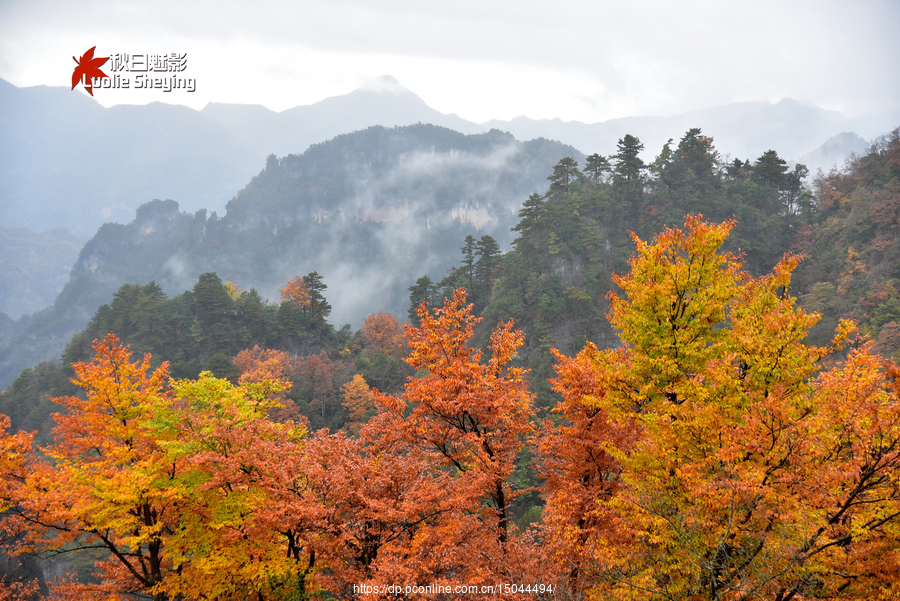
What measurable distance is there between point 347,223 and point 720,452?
586ft

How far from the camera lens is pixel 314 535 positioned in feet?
35.6

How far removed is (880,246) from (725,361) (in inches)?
1600

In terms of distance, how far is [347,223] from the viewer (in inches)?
6924

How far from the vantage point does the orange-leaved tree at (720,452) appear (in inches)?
291

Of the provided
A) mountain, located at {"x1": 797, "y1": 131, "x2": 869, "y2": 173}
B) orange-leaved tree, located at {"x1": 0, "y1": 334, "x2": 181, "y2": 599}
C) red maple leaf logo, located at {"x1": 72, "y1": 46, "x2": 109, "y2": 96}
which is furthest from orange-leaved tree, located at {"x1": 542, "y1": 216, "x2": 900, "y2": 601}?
mountain, located at {"x1": 797, "y1": 131, "x2": 869, "y2": 173}

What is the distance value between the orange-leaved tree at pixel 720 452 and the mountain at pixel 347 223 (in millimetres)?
135381

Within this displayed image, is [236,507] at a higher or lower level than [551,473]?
higher

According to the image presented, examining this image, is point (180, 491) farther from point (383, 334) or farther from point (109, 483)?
point (383, 334)

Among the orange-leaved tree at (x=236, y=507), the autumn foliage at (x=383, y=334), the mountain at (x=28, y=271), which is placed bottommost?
the orange-leaved tree at (x=236, y=507)

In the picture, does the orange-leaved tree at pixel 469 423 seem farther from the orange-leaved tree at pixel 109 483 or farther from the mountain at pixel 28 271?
the mountain at pixel 28 271

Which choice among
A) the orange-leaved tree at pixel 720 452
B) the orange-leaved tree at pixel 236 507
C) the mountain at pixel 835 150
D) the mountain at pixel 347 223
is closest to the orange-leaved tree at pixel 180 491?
the orange-leaved tree at pixel 236 507

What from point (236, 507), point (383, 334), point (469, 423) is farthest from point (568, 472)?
point (383, 334)

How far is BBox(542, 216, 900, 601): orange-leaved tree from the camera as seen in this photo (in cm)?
739

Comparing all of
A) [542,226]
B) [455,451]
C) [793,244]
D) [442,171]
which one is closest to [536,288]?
[542,226]
